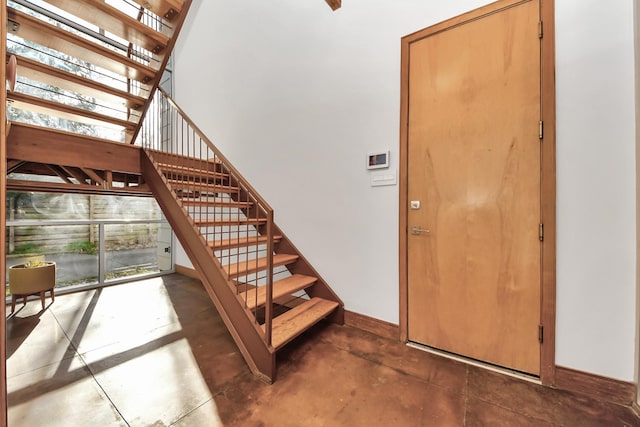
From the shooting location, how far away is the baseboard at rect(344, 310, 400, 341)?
217 cm

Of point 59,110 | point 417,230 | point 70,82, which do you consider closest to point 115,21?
point 70,82

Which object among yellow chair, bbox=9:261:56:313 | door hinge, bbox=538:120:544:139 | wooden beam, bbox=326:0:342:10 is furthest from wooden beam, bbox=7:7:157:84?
door hinge, bbox=538:120:544:139

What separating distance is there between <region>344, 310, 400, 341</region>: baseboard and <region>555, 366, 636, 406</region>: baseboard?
105 centimetres

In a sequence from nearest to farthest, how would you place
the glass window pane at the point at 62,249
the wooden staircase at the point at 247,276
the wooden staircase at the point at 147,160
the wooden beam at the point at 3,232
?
1. the wooden beam at the point at 3,232
2. the wooden staircase at the point at 247,276
3. the wooden staircase at the point at 147,160
4. the glass window pane at the point at 62,249

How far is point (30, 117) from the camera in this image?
3107mm

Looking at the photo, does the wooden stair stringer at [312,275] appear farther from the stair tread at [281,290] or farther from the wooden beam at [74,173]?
the wooden beam at [74,173]

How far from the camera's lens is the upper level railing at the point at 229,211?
1.81 m

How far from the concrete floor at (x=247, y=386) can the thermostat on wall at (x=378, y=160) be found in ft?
5.02

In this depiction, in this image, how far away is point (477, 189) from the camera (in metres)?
1.84

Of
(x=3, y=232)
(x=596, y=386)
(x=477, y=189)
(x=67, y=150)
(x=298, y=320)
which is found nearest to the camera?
(x=3, y=232)

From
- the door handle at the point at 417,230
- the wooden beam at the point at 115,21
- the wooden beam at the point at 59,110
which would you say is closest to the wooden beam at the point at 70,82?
the wooden beam at the point at 59,110

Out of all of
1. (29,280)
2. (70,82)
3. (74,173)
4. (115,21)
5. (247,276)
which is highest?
(115,21)

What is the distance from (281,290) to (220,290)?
0.51m

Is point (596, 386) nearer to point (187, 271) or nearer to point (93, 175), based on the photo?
point (93, 175)
